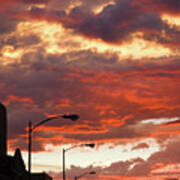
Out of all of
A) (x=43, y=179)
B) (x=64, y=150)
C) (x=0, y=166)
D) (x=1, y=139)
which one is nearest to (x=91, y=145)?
(x=64, y=150)

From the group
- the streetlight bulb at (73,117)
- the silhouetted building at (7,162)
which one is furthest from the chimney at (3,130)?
the streetlight bulb at (73,117)

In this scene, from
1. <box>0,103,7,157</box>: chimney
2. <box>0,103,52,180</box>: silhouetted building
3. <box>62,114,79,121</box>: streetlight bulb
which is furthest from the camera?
<box>0,103,7,157</box>: chimney

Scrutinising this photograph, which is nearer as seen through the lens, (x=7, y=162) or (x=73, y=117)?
(x=73, y=117)

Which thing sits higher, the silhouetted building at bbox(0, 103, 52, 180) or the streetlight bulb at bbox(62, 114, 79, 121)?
the silhouetted building at bbox(0, 103, 52, 180)

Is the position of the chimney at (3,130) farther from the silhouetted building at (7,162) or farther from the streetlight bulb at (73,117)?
the streetlight bulb at (73,117)

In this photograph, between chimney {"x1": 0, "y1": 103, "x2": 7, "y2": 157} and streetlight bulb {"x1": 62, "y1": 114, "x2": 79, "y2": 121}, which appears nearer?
streetlight bulb {"x1": 62, "y1": 114, "x2": 79, "y2": 121}

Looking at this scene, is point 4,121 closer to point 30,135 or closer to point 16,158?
point 16,158

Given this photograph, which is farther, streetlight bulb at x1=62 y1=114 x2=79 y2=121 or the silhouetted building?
the silhouetted building

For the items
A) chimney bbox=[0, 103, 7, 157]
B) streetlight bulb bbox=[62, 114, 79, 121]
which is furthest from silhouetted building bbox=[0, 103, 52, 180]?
Answer: streetlight bulb bbox=[62, 114, 79, 121]

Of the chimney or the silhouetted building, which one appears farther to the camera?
the chimney

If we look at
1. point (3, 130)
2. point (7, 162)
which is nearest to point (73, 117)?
point (7, 162)

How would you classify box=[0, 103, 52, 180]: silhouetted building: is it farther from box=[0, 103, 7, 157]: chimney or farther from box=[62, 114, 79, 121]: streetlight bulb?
box=[62, 114, 79, 121]: streetlight bulb

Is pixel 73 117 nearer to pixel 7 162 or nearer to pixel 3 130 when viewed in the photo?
pixel 7 162

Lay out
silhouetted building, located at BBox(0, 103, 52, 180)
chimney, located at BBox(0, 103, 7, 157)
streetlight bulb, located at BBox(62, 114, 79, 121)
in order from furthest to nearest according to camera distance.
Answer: chimney, located at BBox(0, 103, 7, 157) → silhouetted building, located at BBox(0, 103, 52, 180) → streetlight bulb, located at BBox(62, 114, 79, 121)
